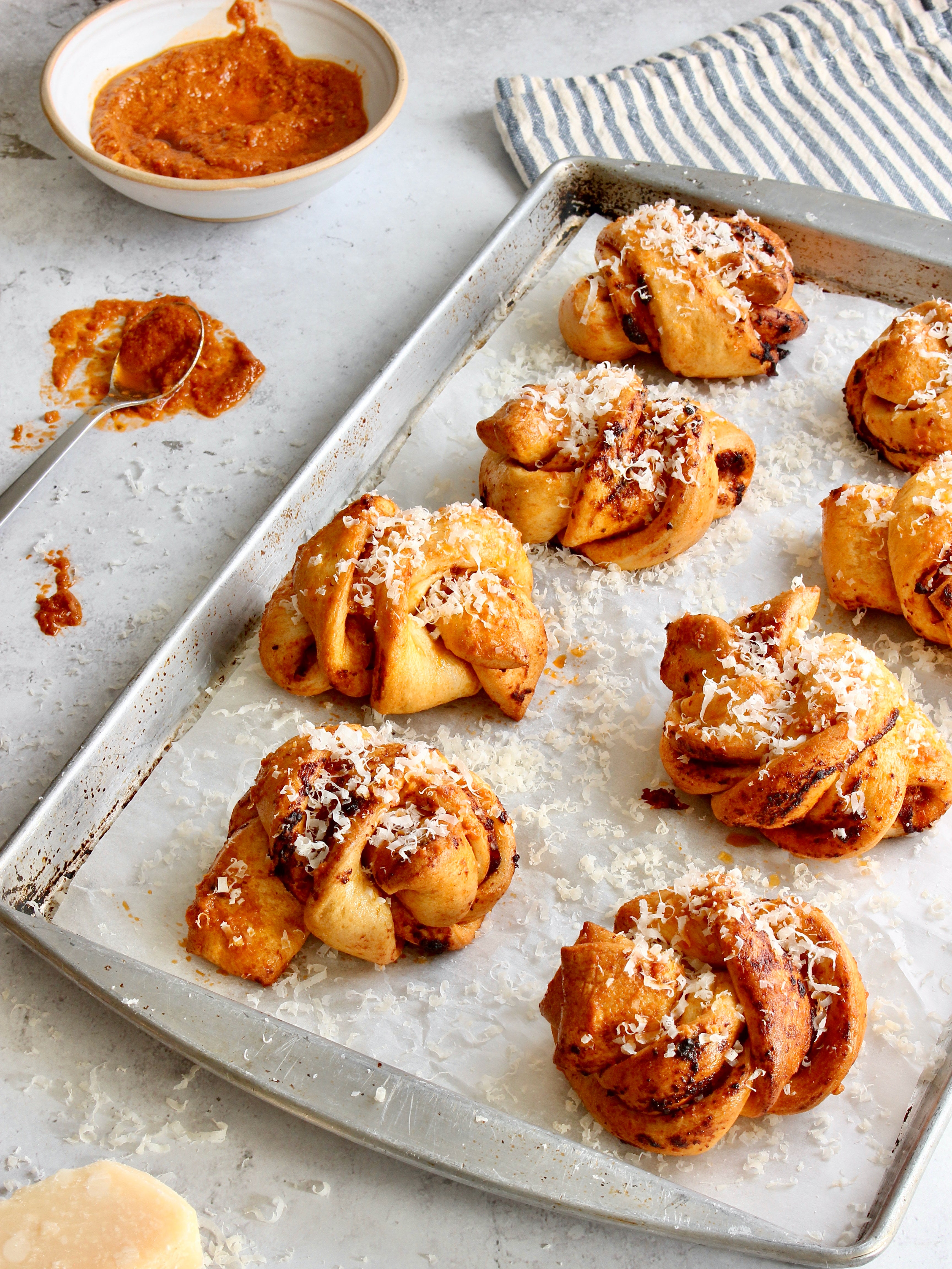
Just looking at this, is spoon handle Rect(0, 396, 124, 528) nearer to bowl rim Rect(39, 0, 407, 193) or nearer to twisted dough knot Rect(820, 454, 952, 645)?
bowl rim Rect(39, 0, 407, 193)

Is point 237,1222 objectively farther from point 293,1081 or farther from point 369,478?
point 369,478

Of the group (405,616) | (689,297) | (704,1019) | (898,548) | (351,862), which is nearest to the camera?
(704,1019)

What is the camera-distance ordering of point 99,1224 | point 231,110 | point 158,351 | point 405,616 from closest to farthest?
point 99,1224 → point 405,616 → point 158,351 → point 231,110

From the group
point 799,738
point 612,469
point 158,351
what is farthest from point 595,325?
point 799,738

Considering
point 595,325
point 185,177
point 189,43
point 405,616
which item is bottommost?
point 405,616

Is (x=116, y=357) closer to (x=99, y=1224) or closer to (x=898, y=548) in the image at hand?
(x=898, y=548)

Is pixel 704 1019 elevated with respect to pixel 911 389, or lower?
lower

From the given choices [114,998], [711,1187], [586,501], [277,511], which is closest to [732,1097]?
[711,1187]

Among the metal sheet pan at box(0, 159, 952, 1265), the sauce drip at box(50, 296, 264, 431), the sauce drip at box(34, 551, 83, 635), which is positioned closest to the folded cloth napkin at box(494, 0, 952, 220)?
the metal sheet pan at box(0, 159, 952, 1265)
